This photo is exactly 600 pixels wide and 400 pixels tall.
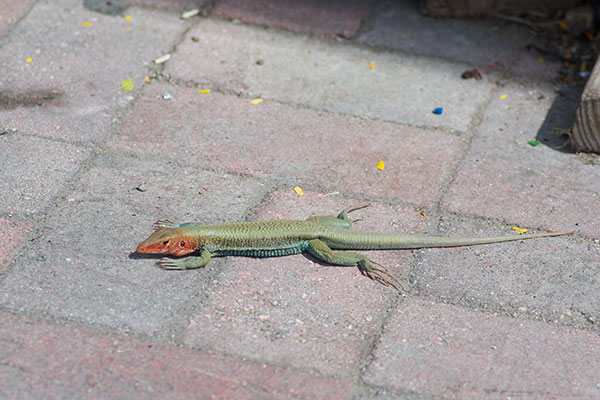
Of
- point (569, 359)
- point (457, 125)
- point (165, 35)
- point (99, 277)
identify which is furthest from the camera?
point (165, 35)

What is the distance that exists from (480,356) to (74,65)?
3669 mm

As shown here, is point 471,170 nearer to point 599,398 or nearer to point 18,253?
point 599,398

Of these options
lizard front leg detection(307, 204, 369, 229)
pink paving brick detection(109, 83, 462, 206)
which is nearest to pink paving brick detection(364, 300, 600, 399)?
lizard front leg detection(307, 204, 369, 229)

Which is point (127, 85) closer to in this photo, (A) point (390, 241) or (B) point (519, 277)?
(A) point (390, 241)

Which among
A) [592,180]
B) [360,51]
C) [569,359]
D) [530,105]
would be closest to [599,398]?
[569,359]

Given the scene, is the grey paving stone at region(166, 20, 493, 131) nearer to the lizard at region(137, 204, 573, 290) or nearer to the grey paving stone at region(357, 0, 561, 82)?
the grey paving stone at region(357, 0, 561, 82)

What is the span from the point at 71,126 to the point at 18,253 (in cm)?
131

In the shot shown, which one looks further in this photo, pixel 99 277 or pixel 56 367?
pixel 99 277

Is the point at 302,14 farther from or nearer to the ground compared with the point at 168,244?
farther from the ground

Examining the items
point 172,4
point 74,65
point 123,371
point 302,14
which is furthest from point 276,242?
point 172,4

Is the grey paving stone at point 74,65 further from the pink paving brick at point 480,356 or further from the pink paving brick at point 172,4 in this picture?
the pink paving brick at point 480,356

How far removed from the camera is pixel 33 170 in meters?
4.52

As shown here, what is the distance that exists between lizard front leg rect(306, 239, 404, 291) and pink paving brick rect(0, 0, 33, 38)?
11.1ft

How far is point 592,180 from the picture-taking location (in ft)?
15.7
